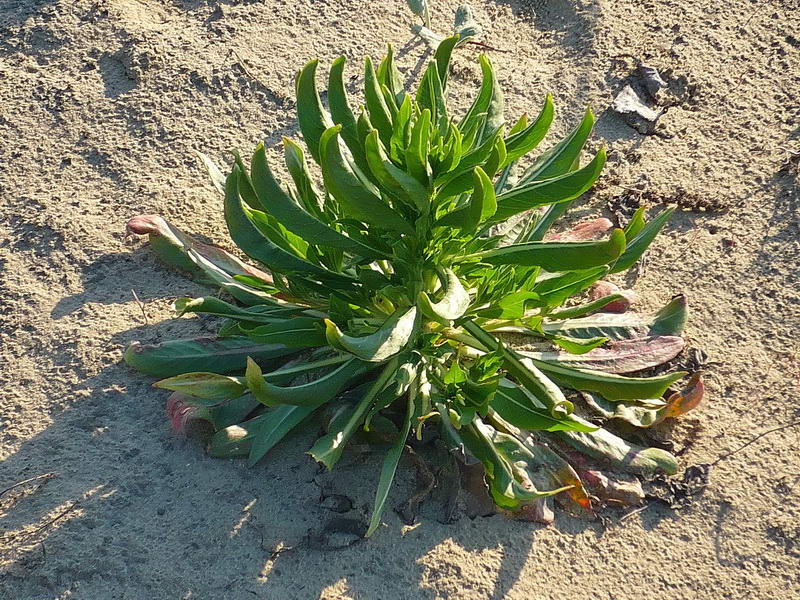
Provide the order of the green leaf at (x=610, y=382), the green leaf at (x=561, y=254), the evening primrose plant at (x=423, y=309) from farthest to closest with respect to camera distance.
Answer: the green leaf at (x=610, y=382) < the evening primrose plant at (x=423, y=309) < the green leaf at (x=561, y=254)

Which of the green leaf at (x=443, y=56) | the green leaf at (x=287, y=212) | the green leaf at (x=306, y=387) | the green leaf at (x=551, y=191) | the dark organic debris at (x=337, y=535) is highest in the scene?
the green leaf at (x=443, y=56)

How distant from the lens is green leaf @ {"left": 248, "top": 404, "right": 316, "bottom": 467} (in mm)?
3023

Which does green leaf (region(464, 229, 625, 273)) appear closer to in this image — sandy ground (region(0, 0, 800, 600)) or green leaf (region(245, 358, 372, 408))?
green leaf (region(245, 358, 372, 408))

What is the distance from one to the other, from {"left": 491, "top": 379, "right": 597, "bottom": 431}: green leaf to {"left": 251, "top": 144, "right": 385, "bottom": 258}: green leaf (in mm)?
715

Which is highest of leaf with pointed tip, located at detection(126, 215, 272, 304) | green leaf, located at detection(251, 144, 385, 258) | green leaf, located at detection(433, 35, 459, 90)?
green leaf, located at detection(433, 35, 459, 90)

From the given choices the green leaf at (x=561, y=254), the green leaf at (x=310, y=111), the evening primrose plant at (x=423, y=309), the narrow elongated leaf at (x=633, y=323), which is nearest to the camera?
the green leaf at (x=561, y=254)

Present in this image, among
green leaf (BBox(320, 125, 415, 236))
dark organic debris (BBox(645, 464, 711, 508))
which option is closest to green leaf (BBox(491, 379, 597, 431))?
dark organic debris (BBox(645, 464, 711, 508))

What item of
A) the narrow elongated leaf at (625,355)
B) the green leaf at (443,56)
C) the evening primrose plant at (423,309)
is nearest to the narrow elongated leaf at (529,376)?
the evening primrose plant at (423,309)

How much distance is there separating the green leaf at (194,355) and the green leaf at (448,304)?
0.89m

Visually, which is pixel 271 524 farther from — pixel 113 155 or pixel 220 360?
pixel 113 155

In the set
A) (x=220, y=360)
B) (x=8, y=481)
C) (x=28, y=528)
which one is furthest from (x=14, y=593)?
(x=220, y=360)

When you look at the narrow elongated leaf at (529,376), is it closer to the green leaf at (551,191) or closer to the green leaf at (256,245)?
the green leaf at (551,191)

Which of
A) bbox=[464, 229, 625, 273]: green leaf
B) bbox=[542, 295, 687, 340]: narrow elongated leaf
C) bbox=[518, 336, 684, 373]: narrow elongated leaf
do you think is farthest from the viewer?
bbox=[542, 295, 687, 340]: narrow elongated leaf

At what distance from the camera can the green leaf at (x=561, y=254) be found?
2500mm
